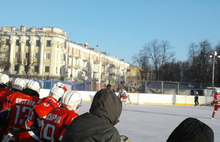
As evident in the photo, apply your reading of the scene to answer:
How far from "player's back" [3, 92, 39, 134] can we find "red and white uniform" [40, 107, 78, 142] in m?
1.23

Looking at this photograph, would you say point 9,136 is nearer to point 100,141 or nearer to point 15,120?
point 15,120

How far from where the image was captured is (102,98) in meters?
2.26

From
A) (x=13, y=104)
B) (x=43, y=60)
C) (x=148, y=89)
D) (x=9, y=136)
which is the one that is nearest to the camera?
(x=9, y=136)

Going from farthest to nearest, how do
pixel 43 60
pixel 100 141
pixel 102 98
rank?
pixel 43 60 → pixel 102 98 → pixel 100 141

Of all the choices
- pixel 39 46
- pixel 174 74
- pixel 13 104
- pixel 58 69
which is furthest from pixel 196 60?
pixel 13 104

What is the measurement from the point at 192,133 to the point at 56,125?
172cm

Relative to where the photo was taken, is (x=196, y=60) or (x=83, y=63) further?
(x=83, y=63)

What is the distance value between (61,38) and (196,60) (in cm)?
2615

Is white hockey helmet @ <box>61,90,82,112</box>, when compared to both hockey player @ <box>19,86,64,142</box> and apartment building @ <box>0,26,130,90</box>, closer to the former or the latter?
hockey player @ <box>19,86,64,142</box>

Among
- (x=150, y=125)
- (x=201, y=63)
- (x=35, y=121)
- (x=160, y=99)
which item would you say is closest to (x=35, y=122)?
(x=35, y=121)

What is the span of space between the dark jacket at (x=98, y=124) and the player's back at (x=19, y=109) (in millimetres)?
2317

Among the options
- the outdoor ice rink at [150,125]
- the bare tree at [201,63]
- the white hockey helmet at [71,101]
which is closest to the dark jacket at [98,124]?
the white hockey helmet at [71,101]

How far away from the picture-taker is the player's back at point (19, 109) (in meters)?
4.25

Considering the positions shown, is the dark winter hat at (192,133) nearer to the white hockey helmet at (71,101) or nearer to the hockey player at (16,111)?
the white hockey helmet at (71,101)
